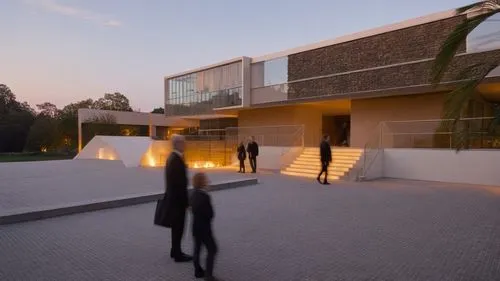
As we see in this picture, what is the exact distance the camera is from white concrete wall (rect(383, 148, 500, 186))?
13.6 metres

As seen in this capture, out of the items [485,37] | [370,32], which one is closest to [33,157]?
[370,32]

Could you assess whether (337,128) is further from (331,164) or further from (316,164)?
(331,164)

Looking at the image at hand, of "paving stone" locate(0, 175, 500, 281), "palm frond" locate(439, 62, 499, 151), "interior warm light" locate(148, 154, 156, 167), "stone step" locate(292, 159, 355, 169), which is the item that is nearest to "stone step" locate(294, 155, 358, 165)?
"stone step" locate(292, 159, 355, 169)

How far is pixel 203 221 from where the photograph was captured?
4.37 meters

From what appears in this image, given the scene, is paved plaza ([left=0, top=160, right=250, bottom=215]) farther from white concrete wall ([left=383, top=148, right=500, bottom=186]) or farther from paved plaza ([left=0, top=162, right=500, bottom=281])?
white concrete wall ([left=383, top=148, right=500, bottom=186])

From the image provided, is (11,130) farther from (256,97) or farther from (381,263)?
(381,263)

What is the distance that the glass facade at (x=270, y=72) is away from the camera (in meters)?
25.3

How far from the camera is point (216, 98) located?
31891 millimetres

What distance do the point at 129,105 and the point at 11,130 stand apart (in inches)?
1763

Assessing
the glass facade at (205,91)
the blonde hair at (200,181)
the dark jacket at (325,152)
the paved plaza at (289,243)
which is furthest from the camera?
the glass facade at (205,91)

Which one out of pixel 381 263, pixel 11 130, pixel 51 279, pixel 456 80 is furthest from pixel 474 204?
pixel 11 130

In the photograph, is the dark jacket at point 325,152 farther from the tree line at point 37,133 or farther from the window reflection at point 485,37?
the tree line at point 37,133

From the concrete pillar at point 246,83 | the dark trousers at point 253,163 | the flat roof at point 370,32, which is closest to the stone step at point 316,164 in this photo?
the dark trousers at point 253,163

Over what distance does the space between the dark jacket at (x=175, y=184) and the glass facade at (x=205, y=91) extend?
942 inches
